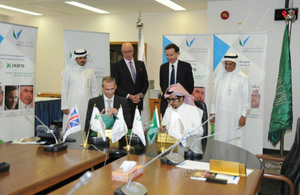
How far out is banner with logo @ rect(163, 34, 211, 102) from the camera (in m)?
5.66

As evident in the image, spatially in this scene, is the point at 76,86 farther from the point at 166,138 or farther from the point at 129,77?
the point at 166,138

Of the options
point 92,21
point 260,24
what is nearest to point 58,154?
point 260,24

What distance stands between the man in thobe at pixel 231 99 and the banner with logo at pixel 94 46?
211cm

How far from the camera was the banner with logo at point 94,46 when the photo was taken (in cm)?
565

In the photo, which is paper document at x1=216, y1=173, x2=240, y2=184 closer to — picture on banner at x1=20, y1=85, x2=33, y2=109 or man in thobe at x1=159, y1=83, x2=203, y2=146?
man in thobe at x1=159, y1=83, x2=203, y2=146

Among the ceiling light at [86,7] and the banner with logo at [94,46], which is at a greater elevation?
the ceiling light at [86,7]

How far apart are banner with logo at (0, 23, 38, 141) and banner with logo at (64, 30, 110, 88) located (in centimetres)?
75

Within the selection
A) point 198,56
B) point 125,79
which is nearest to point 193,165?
point 125,79

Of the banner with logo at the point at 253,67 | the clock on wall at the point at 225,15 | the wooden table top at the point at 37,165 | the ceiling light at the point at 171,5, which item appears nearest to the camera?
the wooden table top at the point at 37,165

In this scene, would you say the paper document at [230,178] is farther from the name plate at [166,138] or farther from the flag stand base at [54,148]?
the flag stand base at [54,148]

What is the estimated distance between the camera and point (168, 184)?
197 centimetres

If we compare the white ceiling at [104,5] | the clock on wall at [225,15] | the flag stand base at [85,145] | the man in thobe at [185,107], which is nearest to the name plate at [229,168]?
the flag stand base at [85,145]

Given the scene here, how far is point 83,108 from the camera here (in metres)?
5.18

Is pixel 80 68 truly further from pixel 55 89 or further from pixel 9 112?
pixel 55 89
